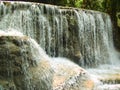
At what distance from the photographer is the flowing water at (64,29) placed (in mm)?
13969

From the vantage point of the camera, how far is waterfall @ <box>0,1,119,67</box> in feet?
45.8

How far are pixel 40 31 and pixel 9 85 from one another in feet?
24.5

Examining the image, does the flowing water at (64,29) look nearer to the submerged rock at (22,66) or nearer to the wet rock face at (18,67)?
the submerged rock at (22,66)

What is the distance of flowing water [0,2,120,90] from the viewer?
1397cm

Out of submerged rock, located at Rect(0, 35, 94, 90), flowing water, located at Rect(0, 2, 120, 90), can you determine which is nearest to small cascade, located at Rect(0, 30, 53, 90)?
submerged rock, located at Rect(0, 35, 94, 90)

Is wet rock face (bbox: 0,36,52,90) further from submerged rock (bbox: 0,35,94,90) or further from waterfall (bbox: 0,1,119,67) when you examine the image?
waterfall (bbox: 0,1,119,67)

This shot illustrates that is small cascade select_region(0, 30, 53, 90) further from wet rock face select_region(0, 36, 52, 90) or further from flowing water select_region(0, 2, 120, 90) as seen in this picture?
flowing water select_region(0, 2, 120, 90)

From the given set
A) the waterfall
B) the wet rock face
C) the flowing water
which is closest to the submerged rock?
the wet rock face

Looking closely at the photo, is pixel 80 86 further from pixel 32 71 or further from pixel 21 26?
pixel 21 26

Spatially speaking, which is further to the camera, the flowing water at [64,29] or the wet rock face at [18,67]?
the flowing water at [64,29]

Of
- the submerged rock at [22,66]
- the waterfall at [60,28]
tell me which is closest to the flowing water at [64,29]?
the waterfall at [60,28]

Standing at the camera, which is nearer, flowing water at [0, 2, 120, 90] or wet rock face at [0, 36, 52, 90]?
wet rock face at [0, 36, 52, 90]

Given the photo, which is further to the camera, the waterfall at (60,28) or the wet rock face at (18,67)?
the waterfall at (60,28)

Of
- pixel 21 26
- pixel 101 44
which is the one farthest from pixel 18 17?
pixel 101 44
